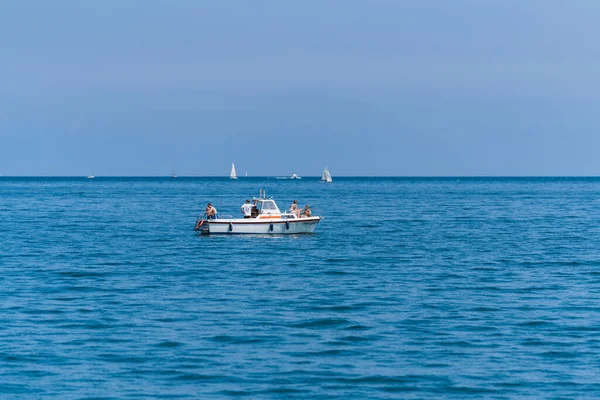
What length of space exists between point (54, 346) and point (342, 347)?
335 inches

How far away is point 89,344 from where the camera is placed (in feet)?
84.2

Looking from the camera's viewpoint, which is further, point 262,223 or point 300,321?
point 262,223

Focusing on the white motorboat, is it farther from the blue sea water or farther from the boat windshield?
the blue sea water

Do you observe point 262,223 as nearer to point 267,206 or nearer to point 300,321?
point 267,206

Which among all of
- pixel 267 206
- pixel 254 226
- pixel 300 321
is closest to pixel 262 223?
pixel 254 226

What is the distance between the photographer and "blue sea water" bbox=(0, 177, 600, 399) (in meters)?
21.8

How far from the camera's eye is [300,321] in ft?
96.2

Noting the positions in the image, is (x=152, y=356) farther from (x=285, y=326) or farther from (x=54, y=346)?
(x=285, y=326)

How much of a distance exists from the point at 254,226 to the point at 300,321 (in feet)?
115

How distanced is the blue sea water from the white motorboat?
632 cm

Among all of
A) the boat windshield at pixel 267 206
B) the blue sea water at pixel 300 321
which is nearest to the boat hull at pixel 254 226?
the boat windshield at pixel 267 206

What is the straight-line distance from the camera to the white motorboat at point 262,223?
210 ft

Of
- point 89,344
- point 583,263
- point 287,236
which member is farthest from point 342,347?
point 287,236

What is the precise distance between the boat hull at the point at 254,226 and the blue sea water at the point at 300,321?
6271 mm
